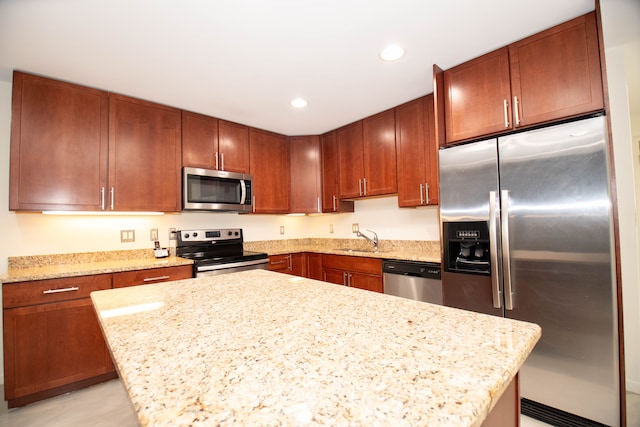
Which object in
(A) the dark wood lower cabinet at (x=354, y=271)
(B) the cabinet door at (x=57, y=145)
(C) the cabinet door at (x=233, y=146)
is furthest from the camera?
(C) the cabinet door at (x=233, y=146)

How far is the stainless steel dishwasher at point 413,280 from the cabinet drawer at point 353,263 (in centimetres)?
10

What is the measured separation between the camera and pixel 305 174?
361cm

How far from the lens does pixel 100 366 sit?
2.10 meters

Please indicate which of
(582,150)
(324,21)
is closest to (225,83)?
(324,21)

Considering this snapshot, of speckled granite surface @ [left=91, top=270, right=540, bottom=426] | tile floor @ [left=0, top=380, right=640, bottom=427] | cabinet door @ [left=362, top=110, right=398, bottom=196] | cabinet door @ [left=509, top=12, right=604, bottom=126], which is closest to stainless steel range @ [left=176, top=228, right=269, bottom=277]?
tile floor @ [left=0, top=380, right=640, bottom=427]

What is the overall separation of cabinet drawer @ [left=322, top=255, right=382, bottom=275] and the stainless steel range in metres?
0.70

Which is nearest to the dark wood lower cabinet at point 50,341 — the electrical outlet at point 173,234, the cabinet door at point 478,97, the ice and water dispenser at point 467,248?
the electrical outlet at point 173,234

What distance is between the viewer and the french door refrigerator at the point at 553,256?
4.93 ft

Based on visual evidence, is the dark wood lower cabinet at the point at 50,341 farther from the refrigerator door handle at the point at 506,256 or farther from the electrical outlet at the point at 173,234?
the refrigerator door handle at the point at 506,256

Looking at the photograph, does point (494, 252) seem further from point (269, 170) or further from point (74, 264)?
point (74, 264)

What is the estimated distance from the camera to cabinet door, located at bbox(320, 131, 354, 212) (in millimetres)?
3441

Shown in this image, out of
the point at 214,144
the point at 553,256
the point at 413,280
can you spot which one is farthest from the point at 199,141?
the point at 553,256

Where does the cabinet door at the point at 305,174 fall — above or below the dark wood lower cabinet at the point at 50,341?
above

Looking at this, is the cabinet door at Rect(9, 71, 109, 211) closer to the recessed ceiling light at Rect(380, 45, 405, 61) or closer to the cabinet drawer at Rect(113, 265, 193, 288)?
the cabinet drawer at Rect(113, 265, 193, 288)
